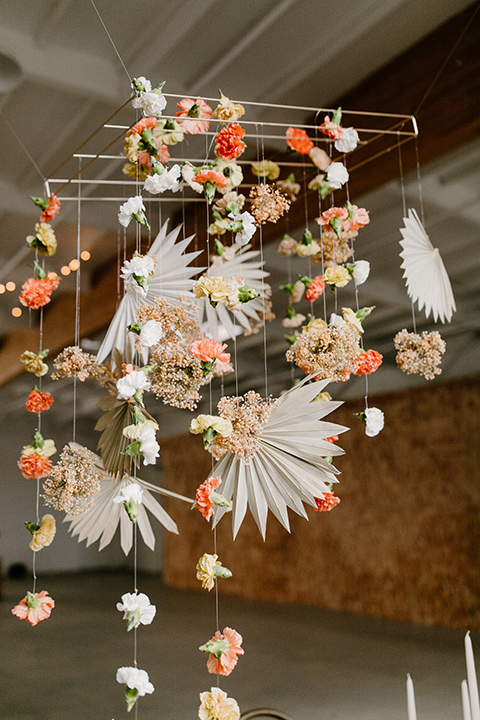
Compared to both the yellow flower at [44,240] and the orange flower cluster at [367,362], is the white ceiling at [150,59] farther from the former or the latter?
the orange flower cluster at [367,362]

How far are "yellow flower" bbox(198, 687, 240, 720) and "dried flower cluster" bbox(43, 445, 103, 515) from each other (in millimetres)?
760

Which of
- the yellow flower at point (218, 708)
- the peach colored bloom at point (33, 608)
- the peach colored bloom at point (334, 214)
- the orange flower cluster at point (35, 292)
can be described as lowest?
the yellow flower at point (218, 708)

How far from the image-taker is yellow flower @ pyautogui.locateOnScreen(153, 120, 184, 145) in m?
2.50

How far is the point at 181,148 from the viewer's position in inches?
134

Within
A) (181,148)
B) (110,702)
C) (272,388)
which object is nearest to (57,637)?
(110,702)

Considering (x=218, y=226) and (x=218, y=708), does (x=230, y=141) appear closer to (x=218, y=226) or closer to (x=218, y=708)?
(x=218, y=226)

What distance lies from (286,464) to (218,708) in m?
0.79

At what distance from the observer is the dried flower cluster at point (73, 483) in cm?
230

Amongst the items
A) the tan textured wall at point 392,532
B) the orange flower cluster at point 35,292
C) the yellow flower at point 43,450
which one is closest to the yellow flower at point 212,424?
the yellow flower at point 43,450

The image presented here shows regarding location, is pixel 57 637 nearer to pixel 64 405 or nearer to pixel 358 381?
pixel 64 405

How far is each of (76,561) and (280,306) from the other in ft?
8.89

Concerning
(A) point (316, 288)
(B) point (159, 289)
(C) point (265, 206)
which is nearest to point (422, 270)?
(A) point (316, 288)

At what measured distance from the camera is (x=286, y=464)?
7.57ft

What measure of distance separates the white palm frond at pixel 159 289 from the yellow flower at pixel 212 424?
0.68m
